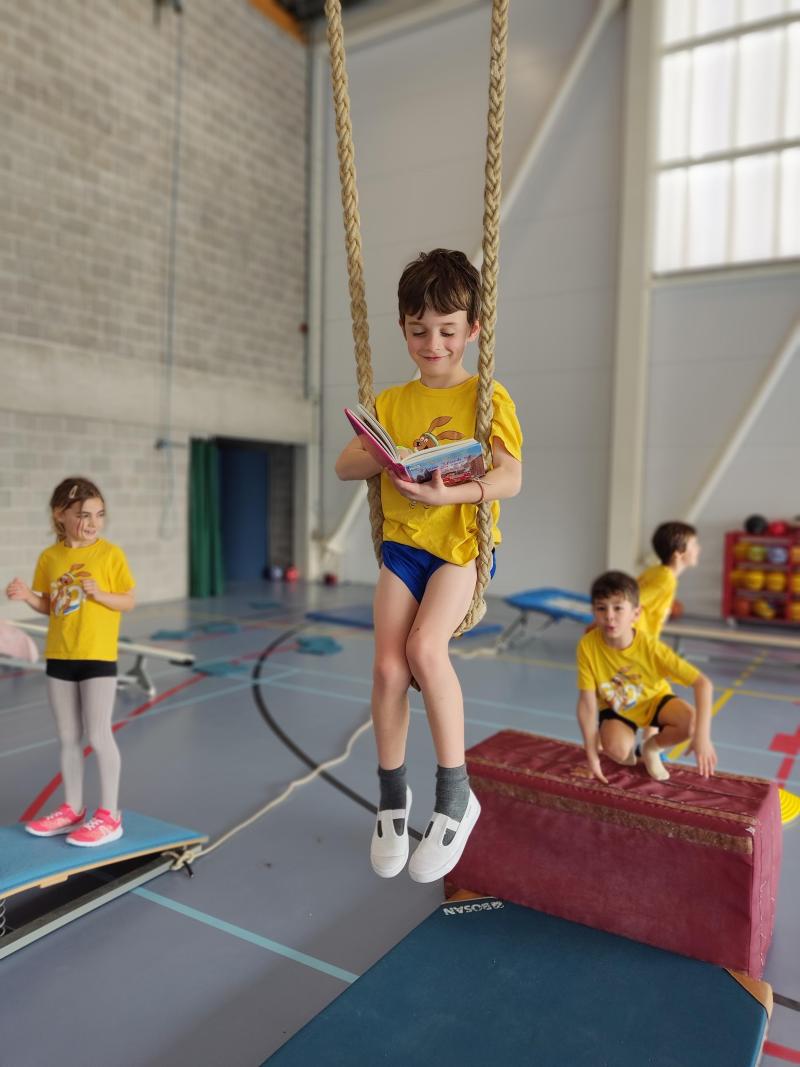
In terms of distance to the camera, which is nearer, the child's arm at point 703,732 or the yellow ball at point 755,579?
the child's arm at point 703,732

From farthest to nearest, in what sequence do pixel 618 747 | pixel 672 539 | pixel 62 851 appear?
pixel 672 539
pixel 618 747
pixel 62 851

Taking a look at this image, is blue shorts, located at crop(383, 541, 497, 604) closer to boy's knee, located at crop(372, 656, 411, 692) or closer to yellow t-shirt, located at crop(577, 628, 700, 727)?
boy's knee, located at crop(372, 656, 411, 692)

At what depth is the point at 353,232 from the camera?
2092mm

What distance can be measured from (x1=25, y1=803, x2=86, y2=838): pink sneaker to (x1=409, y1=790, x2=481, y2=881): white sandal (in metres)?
1.91

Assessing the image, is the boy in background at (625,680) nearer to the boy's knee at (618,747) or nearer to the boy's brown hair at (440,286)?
the boy's knee at (618,747)

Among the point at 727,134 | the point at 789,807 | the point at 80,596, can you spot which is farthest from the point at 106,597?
the point at 727,134

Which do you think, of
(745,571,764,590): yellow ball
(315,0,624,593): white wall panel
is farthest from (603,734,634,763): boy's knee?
(315,0,624,593): white wall panel

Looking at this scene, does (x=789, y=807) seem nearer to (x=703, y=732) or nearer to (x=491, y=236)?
(x=703, y=732)

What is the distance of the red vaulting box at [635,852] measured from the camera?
261cm

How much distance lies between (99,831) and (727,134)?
9.94m

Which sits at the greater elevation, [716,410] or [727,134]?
[727,134]

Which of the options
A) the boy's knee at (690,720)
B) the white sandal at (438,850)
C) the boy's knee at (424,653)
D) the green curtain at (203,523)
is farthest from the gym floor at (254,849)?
the green curtain at (203,523)

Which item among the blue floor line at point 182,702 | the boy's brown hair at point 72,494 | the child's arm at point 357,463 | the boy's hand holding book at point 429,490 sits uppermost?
the child's arm at point 357,463

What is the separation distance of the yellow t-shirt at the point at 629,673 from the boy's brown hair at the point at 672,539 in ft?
3.15
